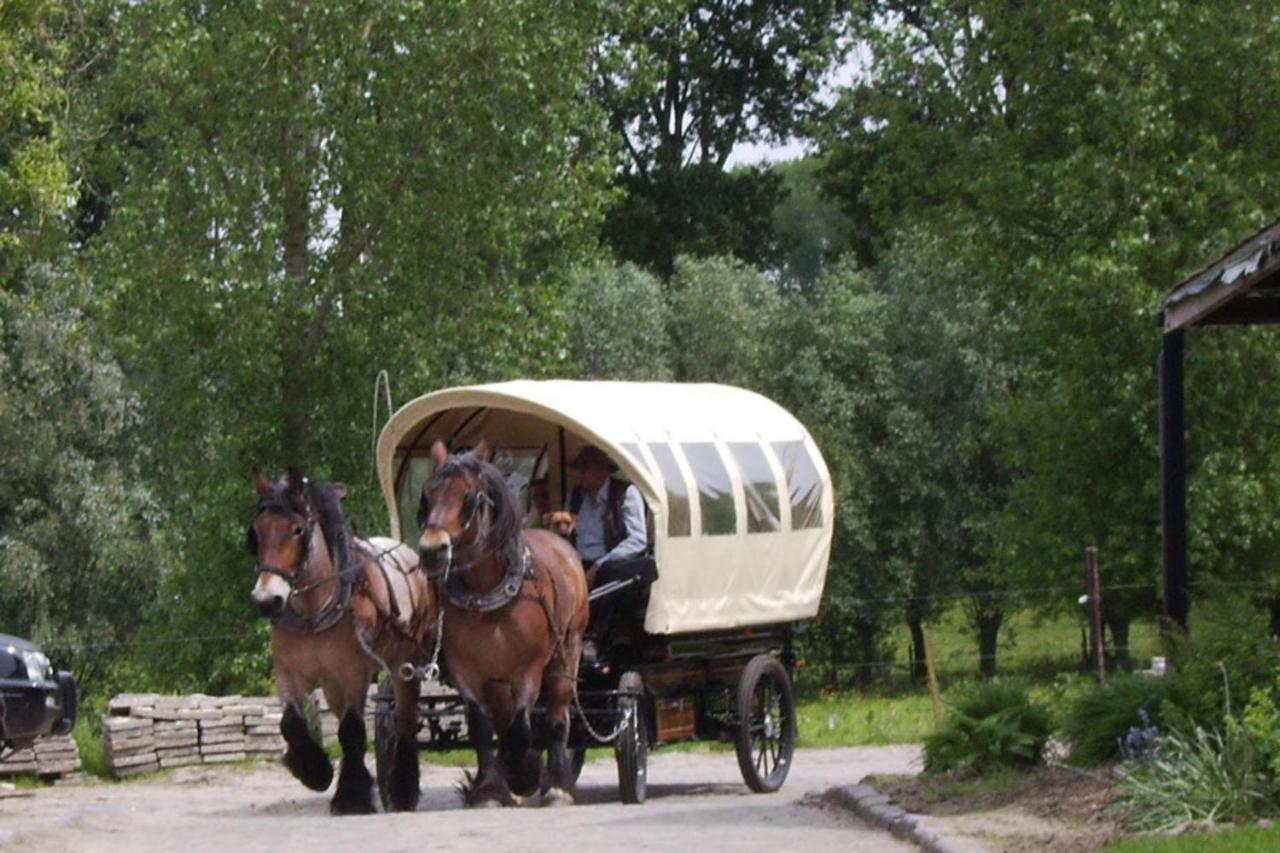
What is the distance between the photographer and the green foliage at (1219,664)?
1227 cm

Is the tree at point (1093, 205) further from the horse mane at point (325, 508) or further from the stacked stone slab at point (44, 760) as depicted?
the horse mane at point (325, 508)

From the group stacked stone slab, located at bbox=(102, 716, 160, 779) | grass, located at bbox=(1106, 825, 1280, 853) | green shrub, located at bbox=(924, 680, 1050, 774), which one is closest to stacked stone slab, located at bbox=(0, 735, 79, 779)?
stacked stone slab, located at bbox=(102, 716, 160, 779)

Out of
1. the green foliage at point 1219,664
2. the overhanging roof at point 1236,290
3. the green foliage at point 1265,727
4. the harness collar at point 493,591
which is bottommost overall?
the green foliage at point 1265,727

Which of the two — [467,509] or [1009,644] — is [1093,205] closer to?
[1009,644]

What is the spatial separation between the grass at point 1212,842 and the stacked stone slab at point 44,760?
1218 cm

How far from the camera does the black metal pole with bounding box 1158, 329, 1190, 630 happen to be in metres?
15.1

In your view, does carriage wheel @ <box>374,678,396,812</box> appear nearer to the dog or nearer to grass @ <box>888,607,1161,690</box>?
the dog

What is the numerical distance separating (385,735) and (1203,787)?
22.4 feet

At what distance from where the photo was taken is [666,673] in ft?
56.2

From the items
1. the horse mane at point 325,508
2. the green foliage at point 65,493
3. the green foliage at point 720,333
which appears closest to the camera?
the horse mane at point 325,508

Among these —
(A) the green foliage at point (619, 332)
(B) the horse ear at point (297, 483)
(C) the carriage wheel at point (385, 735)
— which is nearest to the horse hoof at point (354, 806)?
(C) the carriage wheel at point (385, 735)

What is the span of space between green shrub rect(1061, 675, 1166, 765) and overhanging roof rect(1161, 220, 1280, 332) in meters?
2.17

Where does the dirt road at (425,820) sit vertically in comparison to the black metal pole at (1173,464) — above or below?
below

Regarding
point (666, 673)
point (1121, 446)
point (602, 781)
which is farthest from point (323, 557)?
point (1121, 446)
